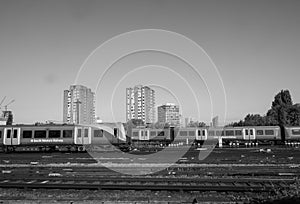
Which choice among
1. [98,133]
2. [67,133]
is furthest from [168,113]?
[67,133]

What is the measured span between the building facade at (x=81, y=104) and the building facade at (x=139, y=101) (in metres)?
15.5

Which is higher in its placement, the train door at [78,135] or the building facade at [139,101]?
the building facade at [139,101]

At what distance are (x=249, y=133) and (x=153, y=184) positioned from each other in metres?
37.9

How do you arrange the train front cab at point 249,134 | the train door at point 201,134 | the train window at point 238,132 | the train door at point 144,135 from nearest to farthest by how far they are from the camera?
1. the train front cab at point 249,134
2. the train window at point 238,132
3. the train door at point 201,134
4. the train door at point 144,135

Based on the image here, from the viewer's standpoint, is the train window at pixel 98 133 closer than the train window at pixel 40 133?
No

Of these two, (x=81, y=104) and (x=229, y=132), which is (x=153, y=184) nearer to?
(x=229, y=132)

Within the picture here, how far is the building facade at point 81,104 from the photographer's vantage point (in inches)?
4149

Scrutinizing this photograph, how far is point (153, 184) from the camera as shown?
1174cm

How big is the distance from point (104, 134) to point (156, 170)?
19903 mm

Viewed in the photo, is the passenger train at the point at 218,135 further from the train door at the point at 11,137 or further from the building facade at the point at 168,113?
the building facade at the point at 168,113

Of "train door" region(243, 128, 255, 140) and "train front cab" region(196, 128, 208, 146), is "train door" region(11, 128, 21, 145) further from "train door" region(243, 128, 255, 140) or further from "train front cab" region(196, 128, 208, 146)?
"train door" region(243, 128, 255, 140)

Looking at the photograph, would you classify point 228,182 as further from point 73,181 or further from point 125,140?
point 125,140

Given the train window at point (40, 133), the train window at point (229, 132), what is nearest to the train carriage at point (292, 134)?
the train window at point (229, 132)

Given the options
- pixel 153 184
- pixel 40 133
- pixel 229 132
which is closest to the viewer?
pixel 153 184
